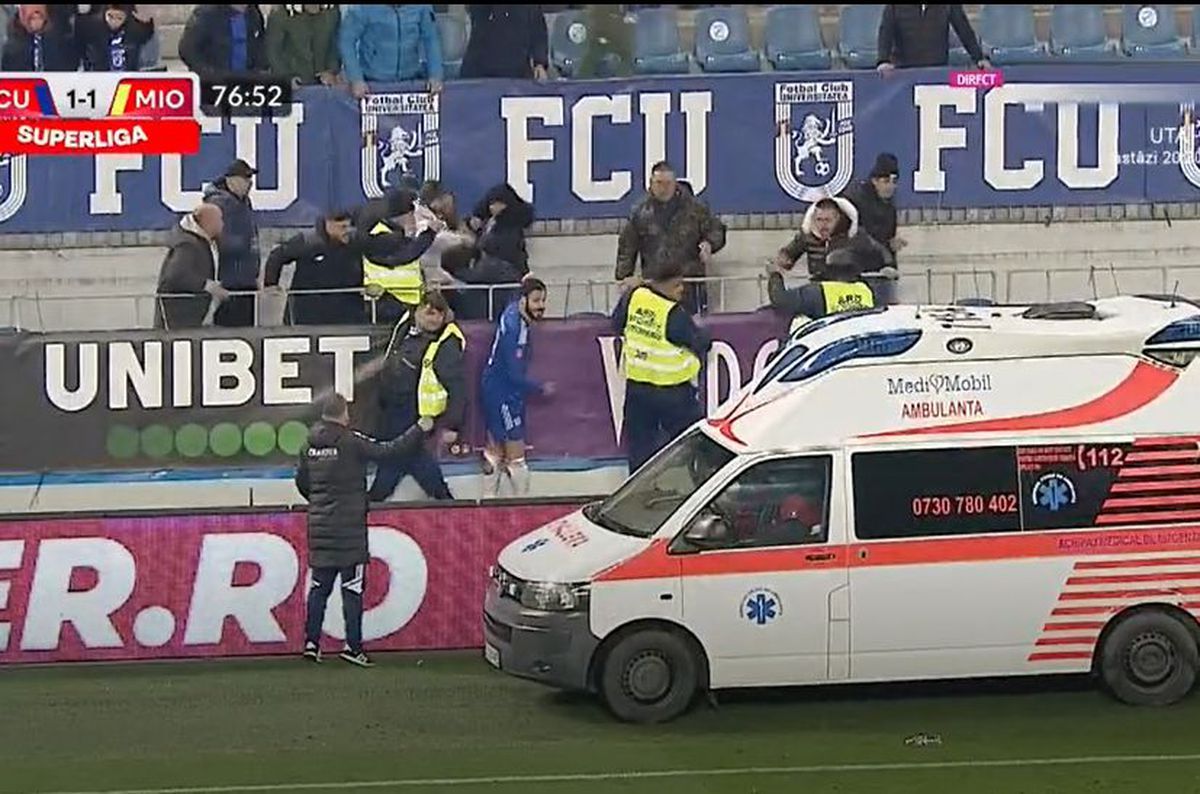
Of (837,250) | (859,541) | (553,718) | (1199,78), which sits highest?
(1199,78)

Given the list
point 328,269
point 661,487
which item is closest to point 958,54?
point 328,269

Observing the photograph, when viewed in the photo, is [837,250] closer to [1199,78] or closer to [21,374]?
[1199,78]

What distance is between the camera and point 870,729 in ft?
38.9

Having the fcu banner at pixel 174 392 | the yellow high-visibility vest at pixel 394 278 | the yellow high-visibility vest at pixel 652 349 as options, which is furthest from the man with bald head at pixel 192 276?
the yellow high-visibility vest at pixel 652 349

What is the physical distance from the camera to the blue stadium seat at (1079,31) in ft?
67.1

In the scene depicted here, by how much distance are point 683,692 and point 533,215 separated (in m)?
6.69

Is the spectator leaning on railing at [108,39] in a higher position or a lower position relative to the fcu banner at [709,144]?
higher

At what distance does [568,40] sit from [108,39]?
4.23m

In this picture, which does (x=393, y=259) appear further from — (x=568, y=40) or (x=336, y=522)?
(x=568, y=40)

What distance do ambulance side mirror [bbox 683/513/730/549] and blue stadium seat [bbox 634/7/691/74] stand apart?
29.8 ft

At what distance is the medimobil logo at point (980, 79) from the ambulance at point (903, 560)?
19.7 feet

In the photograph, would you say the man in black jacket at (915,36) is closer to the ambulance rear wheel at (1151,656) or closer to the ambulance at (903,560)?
the ambulance at (903,560)

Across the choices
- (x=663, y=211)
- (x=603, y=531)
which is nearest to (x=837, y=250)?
Answer: (x=663, y=211)

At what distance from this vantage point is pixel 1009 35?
20781mm
